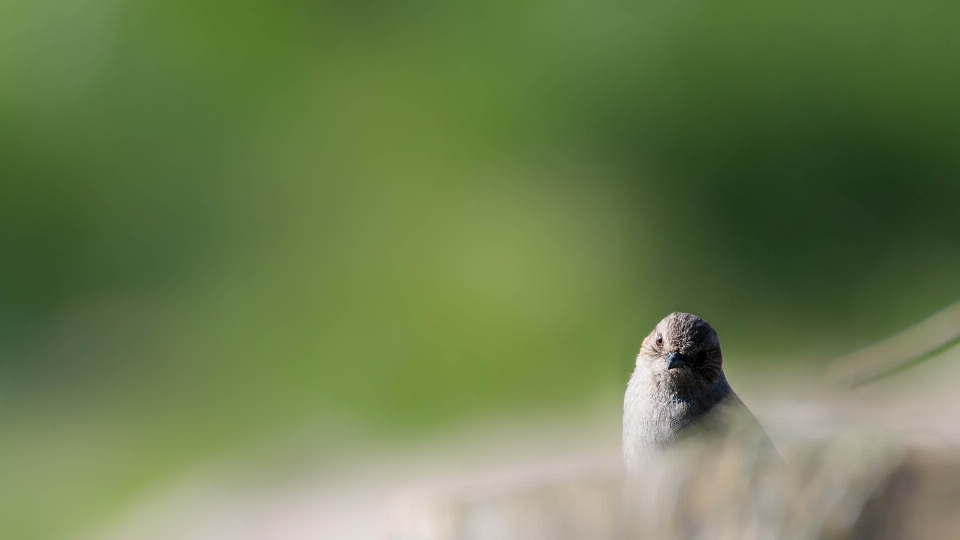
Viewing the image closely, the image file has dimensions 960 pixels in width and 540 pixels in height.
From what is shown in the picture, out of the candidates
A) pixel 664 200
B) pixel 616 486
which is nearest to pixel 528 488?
pixel 616 486

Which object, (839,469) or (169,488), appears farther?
(169,488)

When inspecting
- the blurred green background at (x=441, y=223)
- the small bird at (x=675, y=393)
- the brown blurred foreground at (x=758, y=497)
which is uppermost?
the blurred green background at (x=441, y=223)

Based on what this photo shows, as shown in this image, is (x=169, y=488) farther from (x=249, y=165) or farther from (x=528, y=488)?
(x=528, y=488)

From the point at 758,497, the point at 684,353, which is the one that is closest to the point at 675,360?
the point at 684,353

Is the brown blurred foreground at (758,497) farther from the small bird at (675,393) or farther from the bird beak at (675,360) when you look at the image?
the bird beak at (675,360)

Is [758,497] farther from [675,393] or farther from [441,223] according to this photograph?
[441,223]

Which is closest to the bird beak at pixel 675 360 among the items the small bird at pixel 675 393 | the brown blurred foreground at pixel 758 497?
the small bird at pixel 675 393

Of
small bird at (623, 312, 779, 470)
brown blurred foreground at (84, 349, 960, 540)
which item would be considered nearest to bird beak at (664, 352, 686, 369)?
small bird at (623, 312, 779, 470)

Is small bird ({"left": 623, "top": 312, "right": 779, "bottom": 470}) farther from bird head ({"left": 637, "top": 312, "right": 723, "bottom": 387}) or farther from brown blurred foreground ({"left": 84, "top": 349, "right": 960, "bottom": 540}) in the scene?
brown blurred foreground ({"left": 84, "top": 349, "right": 960, "bottom": 540})
